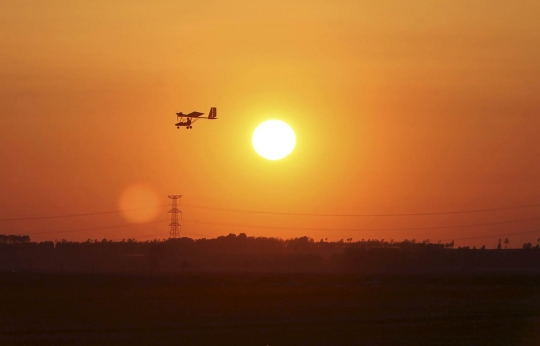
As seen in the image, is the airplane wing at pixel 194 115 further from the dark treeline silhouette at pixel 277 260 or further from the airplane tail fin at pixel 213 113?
the dark treeline silhouette at pixel 277 260

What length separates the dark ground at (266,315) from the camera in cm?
3453

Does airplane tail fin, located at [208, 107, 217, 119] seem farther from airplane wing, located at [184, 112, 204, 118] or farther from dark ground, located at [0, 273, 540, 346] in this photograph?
dark ground, located at [0, 273, 540, 346]

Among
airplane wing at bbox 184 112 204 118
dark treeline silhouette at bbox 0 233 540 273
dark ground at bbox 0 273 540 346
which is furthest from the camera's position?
dark treeline silhouette at bbox 0 233 540 273

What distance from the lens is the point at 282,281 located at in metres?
82.8

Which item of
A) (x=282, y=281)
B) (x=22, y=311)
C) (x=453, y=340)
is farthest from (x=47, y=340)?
(x=282, y=281)

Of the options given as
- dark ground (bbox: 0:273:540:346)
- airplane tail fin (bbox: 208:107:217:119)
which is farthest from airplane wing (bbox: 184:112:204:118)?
dark ground (bbox: 0:273:540:346)

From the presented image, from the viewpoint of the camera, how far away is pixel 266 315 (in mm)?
44562

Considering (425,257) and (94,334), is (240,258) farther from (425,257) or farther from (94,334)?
(94,334)

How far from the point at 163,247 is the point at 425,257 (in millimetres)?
53651

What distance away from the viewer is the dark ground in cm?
3453

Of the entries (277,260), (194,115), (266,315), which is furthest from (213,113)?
(277,260)

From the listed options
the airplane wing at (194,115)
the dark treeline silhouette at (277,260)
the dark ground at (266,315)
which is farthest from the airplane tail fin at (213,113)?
the dark treeline silhouette at (277,260)

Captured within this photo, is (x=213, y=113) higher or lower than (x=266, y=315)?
higher

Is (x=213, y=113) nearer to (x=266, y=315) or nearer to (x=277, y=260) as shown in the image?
(x=266, y=315)
